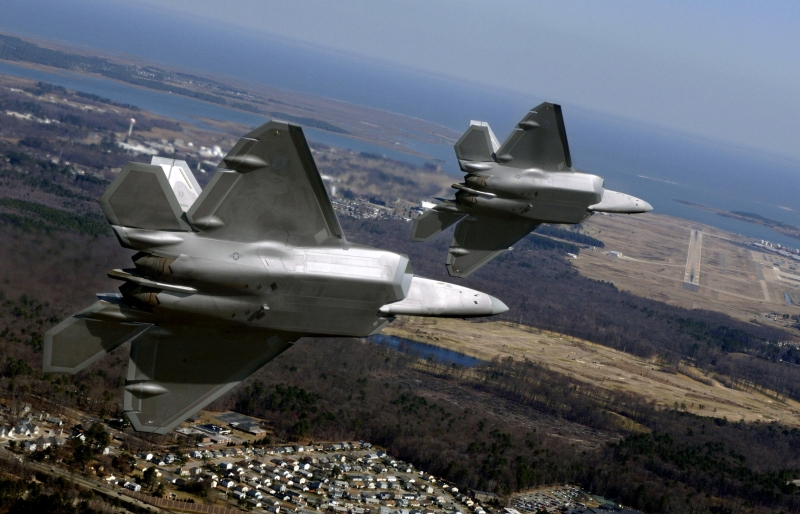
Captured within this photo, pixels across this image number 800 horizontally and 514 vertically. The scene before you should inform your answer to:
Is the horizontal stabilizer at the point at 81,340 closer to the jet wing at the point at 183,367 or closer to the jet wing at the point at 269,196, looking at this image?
the jet wing at the point at 183,367

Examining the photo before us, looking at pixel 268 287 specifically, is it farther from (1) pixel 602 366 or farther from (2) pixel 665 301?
(2) pixel 665 301

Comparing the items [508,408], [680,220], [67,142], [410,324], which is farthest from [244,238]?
[680,220]

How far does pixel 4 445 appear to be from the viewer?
4581cm

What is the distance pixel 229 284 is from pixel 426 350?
7299cm

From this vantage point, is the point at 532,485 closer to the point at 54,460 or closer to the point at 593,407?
the point at 593,407

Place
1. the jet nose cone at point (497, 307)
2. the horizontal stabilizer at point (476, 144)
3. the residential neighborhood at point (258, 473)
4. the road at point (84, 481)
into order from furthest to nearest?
the residential neighborhood at point (258, 473), the road at point (84, 481), the horizontal stabilizer at point (476, 144), the jet nose cone at point (497, 307)

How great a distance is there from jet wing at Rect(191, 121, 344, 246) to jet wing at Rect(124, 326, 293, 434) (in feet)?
7.06

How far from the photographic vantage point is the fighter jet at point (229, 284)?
47.5 ft

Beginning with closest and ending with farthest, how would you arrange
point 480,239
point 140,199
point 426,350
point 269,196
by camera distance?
1. point 140,199
2. point 269,196
3. point 480,239
4. point 426,350

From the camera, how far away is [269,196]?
15.3 meters

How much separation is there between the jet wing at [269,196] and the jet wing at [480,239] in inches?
363

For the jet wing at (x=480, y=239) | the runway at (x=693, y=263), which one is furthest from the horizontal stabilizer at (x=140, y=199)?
the runway at (x=693, y=263)

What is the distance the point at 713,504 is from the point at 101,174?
71.1 metres

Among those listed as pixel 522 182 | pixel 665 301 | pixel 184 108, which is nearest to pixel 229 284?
pixel 522 182
